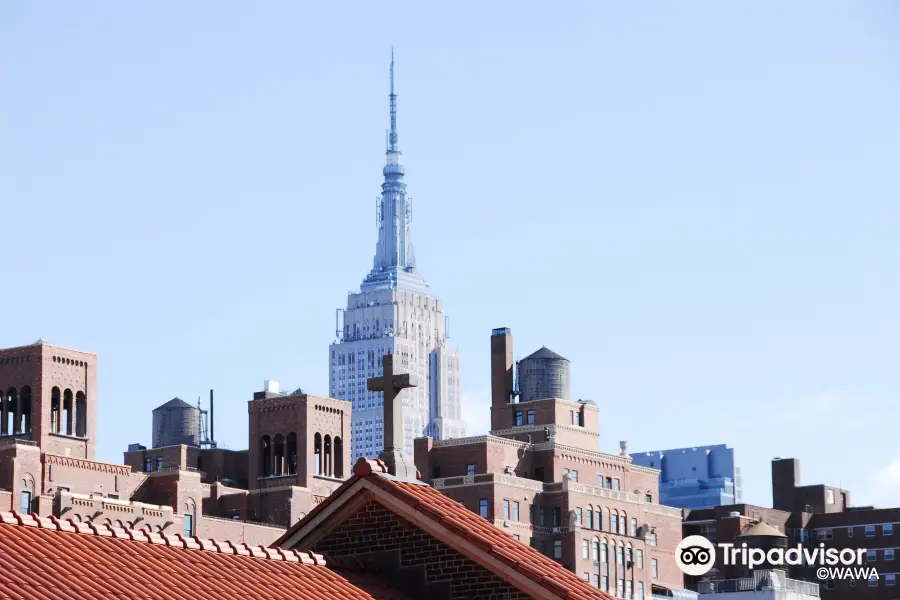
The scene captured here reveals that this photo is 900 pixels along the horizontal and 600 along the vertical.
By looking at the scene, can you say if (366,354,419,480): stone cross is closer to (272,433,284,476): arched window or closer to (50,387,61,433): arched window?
(50,387,61,433): arched window

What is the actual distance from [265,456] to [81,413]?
2394cm

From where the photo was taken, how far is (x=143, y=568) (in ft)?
78.5

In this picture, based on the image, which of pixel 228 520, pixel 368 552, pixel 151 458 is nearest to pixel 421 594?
pixel 368 552

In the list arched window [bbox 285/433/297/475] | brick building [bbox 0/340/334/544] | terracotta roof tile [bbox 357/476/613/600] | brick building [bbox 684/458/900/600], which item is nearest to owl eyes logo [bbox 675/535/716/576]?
brick building [bbox 0/340/334/544]

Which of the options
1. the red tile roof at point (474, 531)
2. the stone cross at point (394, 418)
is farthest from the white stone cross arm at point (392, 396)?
the red tile roof at point (474, 531)

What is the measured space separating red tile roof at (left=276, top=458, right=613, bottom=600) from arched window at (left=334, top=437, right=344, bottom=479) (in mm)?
145877

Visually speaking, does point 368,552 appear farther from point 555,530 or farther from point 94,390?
point 555,530

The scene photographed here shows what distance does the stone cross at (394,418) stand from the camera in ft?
94.7

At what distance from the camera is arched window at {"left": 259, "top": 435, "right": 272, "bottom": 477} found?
174m

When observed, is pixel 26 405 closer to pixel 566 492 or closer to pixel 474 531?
pixel 566 492

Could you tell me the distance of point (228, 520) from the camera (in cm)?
14675

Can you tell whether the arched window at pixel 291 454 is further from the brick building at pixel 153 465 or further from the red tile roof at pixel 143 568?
the red tile roof at pixel 143 568

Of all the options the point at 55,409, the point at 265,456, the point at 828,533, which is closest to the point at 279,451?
the point at 265,456

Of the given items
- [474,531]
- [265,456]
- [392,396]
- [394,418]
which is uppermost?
[265,456]
